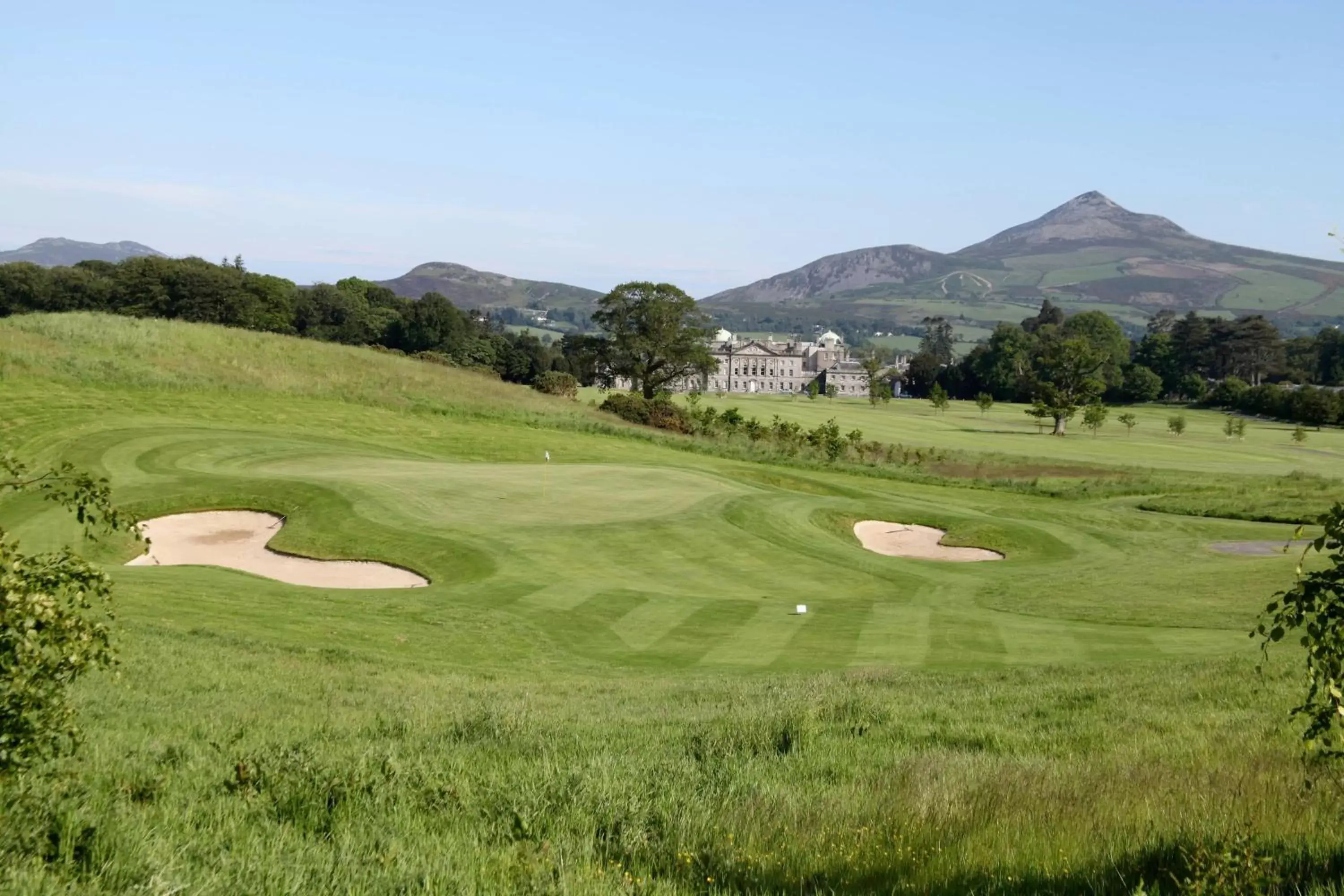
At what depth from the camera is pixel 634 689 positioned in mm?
15391

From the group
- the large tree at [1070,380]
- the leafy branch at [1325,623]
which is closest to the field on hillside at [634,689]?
the leafy branch at [1325,623]

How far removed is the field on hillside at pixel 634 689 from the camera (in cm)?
587

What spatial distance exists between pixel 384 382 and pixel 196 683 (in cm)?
5673

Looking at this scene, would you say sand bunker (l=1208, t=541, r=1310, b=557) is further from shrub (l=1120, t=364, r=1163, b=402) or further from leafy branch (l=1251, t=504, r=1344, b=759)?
shrub (l=1120, t=364, r=1163, b=402)

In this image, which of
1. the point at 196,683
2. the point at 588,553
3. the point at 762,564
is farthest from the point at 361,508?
the point at 196,683

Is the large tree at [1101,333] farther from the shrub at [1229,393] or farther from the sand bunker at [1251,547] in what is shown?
the sand bunker at [1251,547]

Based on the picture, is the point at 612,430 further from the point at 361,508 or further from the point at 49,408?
the point at 361,508

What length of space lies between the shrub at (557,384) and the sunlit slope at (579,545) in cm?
4514

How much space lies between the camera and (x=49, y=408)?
46281 millimetres

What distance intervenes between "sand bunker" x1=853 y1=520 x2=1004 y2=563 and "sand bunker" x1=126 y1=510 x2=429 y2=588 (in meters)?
15.0

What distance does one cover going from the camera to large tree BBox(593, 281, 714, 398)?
103500 millimetres

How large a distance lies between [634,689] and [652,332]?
294 ft

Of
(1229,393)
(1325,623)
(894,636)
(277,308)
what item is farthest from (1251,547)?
(1229,393)

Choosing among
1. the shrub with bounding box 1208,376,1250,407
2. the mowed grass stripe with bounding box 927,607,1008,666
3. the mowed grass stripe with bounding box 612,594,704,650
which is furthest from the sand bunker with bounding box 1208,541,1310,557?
the shrub with bounding box 1208,376,1250,407
